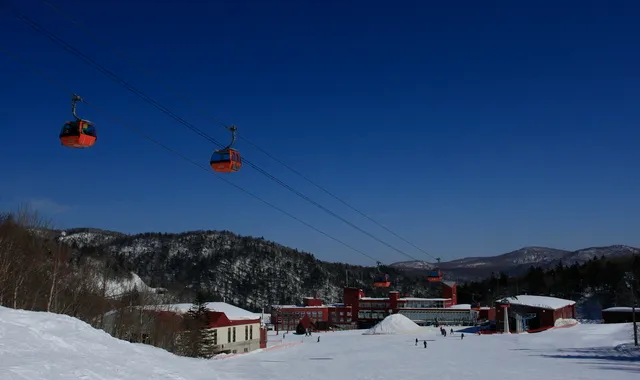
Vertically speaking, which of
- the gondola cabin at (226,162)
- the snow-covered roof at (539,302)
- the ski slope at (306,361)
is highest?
the gondola cabin at (226,162)

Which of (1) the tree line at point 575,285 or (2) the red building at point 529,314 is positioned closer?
(2) the red building at point 529,314

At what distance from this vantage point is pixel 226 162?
19.4 meters

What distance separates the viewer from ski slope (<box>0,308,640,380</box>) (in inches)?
504

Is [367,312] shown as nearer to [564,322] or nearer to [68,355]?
[564,322]

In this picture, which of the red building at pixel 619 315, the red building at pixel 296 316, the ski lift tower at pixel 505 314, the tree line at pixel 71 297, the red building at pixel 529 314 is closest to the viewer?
the tree line at pixel 71 297

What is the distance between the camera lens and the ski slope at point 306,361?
504 inches

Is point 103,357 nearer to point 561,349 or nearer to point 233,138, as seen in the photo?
point 233,138

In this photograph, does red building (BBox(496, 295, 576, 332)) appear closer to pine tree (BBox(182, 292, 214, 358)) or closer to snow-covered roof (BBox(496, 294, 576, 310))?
snow-covered roof (BBox(496, 294, 576, 310))

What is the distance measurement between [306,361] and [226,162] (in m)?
22.3

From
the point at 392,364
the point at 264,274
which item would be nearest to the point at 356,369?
the point at 392,364

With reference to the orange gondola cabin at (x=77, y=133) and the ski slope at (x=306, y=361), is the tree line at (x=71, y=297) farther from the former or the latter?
the orange gondola cabin at (x=77, y=133)

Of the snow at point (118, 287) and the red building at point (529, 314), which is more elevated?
the snow at point (118, 287)

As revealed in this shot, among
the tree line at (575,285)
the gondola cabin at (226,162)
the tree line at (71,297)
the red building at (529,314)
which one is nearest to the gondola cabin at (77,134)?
the gondola cabin at (226,162)

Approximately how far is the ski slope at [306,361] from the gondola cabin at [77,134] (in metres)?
5.34
